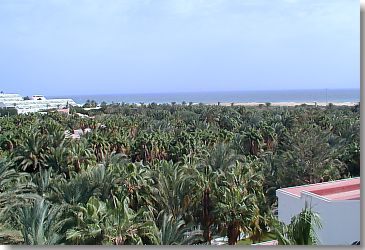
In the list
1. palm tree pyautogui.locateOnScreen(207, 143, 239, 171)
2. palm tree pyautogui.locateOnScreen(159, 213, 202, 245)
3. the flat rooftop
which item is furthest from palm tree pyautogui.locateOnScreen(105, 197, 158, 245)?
palm tree pyautogui.locateOnScreen(207, 143, 239, 171)

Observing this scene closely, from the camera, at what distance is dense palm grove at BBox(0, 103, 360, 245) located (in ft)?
28.1

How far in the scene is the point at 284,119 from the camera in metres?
31.8

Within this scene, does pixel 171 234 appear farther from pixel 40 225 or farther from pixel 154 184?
pixel 154 184

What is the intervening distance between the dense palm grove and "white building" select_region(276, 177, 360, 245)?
1.13 metres

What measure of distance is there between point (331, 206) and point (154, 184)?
547cm

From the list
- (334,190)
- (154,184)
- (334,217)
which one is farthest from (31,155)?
(334,217)

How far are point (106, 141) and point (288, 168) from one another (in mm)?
8844

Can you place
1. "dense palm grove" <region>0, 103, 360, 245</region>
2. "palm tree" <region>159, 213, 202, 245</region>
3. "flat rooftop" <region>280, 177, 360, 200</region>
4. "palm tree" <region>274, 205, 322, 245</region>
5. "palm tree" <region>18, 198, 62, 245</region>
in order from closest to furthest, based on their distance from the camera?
"palm tree" <region>274, 205, 322, 245</region>, "palm tree" <region>18, 198, 62, 245</region>, "dense palm grove" <region>0, 103, 360, 245</region>, "palm tree" <region>159, 213, 202, 245</region>, "flat rooftop" <region>280, 177, 360, 200</region>

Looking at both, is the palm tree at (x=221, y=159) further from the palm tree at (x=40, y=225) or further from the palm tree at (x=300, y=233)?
the palm tree at (x=300, y=233)

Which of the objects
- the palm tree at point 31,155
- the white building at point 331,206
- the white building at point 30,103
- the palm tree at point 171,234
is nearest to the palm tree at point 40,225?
the palm tree at point 171,234

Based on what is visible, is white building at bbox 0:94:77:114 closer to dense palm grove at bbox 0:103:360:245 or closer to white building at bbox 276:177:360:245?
dense palm grove at bbox 0:103:360:245

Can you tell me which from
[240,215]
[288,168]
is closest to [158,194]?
[240,215]

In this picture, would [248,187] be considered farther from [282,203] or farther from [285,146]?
[285,146]

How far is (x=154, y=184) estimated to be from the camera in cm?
1279
